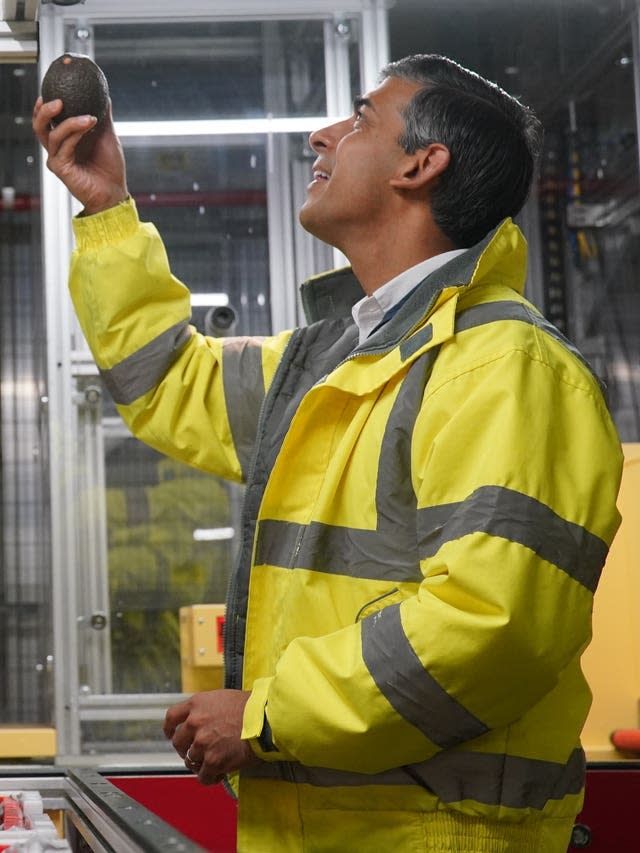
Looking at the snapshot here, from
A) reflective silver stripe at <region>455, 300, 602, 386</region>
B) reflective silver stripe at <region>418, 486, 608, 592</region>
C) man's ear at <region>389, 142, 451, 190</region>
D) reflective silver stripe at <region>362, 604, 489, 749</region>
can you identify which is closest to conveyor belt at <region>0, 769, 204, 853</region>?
reflective silver stripe at <region>362, 604, 489, 749</region>

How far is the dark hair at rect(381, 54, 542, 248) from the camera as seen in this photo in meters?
2.02

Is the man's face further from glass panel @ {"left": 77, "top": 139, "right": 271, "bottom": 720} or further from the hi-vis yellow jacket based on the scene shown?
glass panel @ {"left": 77, "top": 139, "right": 271, "bottom": 720}

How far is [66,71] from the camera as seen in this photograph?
2.16 m

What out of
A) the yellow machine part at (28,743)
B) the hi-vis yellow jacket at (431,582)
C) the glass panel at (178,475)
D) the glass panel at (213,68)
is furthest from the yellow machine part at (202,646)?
the hi-vis yellow jacket at (431,582)

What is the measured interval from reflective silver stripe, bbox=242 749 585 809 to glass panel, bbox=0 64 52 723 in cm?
232

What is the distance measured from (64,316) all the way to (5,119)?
2.82 feet

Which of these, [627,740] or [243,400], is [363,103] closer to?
[243,400]

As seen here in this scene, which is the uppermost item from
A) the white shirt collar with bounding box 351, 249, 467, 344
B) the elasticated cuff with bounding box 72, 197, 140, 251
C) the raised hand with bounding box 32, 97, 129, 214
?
the raised hand with bounding box 32, 97, 129, 214

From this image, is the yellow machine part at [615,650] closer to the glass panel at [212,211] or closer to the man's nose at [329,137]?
Result: the glass panel at [212,211]

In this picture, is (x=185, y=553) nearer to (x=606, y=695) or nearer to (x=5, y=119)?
(x=606, y=695)

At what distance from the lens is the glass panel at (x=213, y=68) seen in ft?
12.0

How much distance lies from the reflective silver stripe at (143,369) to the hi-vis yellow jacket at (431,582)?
1.02 feet

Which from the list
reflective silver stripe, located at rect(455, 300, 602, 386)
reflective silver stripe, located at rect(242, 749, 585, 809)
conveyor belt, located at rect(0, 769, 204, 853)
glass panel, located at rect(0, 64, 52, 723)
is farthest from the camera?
glass panel, located at rect(0, 64, 52, 723)

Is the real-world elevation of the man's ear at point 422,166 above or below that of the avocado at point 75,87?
below
